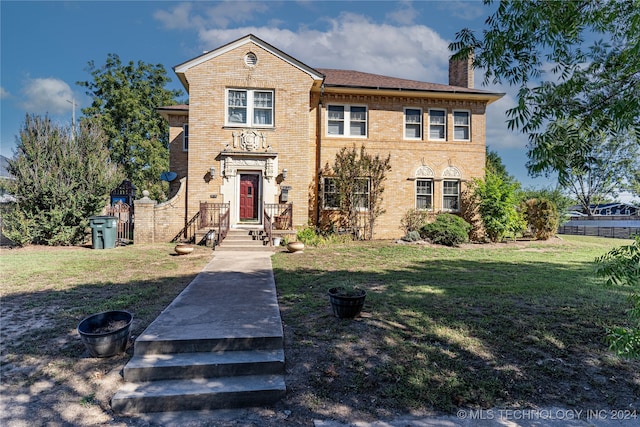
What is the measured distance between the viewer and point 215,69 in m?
14.2

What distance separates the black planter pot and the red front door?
10441mm

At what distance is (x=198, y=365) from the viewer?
3.46m

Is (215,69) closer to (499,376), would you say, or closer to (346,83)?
(346,83)

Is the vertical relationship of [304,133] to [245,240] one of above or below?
above

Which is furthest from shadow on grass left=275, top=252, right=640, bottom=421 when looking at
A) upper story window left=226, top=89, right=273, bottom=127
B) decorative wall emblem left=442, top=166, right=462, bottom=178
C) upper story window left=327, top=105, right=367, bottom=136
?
upper story window left=327, top=105, right=367, bottom=136

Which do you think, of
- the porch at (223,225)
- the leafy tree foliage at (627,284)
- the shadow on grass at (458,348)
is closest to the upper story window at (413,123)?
the porch at (223,225)

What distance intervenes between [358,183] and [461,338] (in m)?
11.5

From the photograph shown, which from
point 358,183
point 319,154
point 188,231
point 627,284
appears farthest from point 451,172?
point 627,284

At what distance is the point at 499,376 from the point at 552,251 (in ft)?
40.2

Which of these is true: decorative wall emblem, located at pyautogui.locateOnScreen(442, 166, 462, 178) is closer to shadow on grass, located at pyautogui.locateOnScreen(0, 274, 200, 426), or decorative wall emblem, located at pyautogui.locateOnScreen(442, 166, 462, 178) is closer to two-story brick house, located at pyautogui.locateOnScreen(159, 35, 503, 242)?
two-story brick house, located at pyautogui.locateOnScreen(159, 35, 503, 242)

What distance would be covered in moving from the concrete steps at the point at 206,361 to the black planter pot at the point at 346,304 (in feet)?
2.87

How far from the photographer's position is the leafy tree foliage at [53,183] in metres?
11.8

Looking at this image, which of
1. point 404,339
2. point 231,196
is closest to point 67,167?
point 231,196

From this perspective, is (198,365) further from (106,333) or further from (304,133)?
(304,133)
